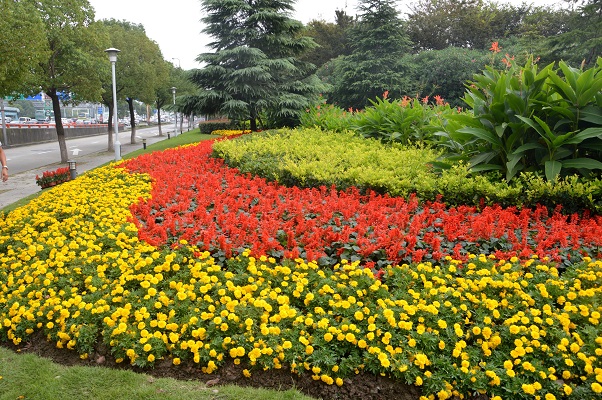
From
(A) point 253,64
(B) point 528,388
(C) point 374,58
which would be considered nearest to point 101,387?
(B) point 528,388

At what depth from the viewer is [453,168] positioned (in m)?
5.81

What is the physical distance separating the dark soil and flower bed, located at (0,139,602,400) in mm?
50

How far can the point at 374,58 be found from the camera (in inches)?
942

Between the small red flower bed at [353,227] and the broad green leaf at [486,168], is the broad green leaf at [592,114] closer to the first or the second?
the broad green leaf at [486,168]

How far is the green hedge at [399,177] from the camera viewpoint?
4.95m

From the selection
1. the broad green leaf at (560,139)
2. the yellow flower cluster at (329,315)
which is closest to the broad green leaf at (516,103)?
the broad green leaf at (560,139)

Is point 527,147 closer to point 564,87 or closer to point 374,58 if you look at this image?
point 564,87

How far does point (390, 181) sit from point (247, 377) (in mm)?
3634

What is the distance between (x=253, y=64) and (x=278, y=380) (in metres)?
13.9

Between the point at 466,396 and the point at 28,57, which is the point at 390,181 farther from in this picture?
the point at 28,57

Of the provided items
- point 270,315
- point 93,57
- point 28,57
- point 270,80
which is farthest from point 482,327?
point 93,57

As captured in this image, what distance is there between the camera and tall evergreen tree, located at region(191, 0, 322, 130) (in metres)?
15.1

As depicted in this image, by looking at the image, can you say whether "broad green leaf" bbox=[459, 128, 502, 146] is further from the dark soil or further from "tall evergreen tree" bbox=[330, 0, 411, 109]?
"tall evergreen tree" bbox=[330, 0, 411, 109]

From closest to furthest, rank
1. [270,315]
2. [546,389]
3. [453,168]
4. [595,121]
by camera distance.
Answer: [546,389] → [270,315] → [595,121] → [453,168]
